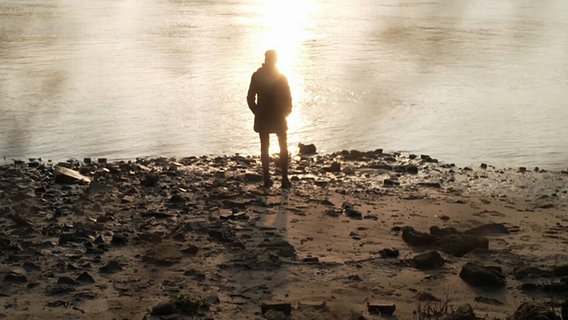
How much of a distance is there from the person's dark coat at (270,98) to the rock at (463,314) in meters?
5.69

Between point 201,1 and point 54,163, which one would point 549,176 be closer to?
point 54,163

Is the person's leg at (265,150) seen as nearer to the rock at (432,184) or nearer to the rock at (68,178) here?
the rock at (432,184)

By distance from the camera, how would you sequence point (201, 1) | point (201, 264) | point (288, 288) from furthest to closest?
point (201, 1), point (201, 264), point (288, 288)

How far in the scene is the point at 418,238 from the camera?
9.23 meters

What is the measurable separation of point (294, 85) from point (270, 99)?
13.5 metres

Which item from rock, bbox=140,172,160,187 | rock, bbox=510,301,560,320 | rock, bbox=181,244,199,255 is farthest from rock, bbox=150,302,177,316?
rock, bbox=140,172,160,187

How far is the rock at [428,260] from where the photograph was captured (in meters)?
8.34

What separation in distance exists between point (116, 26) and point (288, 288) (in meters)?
39.1

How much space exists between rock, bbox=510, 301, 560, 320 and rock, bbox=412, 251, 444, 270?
1799mm

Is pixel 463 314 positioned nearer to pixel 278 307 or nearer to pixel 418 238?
pixel 278 307

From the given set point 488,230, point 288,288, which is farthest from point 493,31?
point 288,288

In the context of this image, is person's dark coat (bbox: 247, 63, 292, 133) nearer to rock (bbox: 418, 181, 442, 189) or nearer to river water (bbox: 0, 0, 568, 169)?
rock (bbox: 418, 181, 442, 189)

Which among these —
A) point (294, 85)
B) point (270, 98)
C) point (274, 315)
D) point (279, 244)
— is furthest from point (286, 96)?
point (294, 85)

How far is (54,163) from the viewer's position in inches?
580
